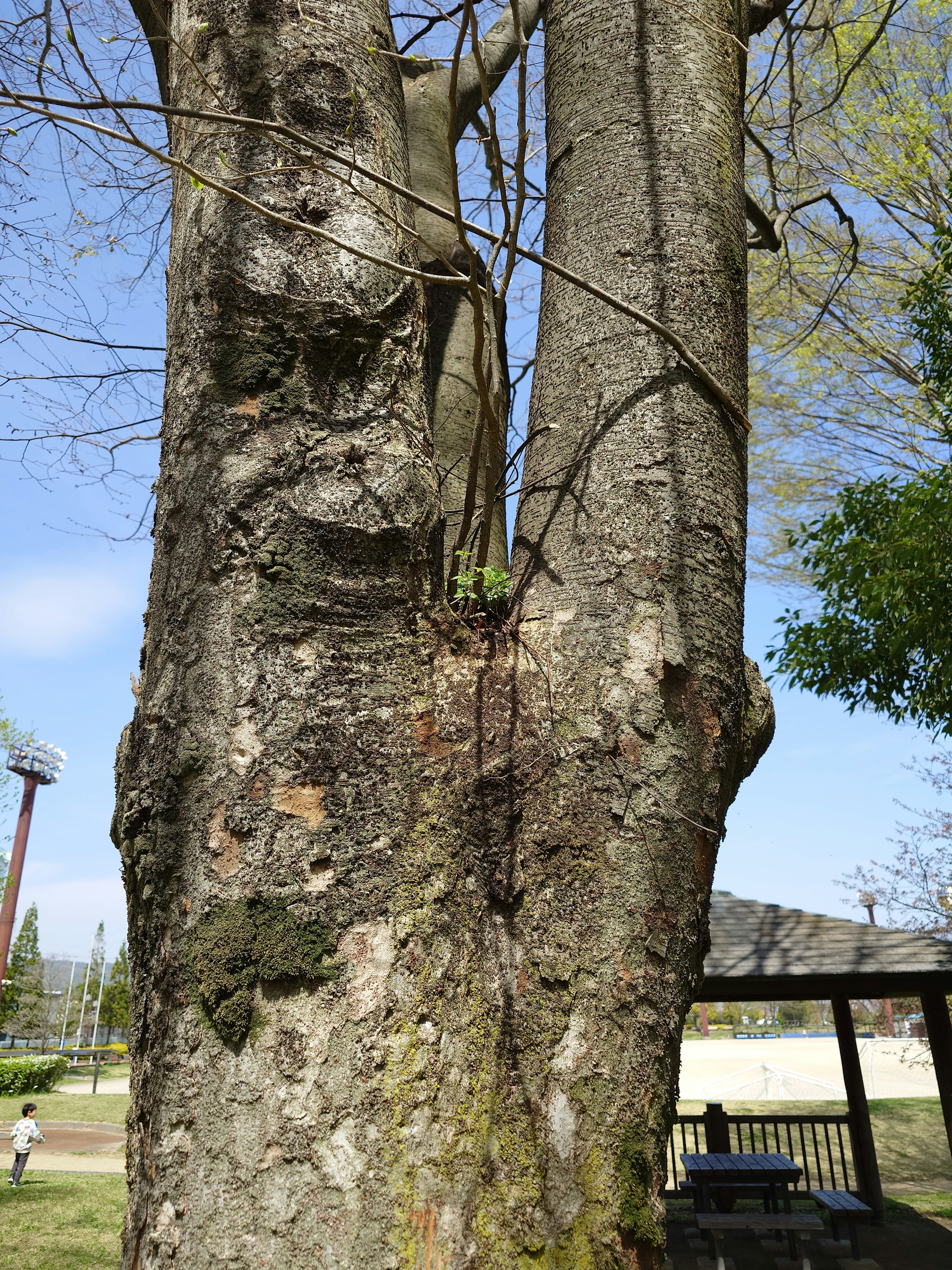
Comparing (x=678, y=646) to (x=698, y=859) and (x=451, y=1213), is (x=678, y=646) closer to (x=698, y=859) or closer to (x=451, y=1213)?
(x=698, y=859)

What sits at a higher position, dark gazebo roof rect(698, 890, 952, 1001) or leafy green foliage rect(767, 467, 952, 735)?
leafy green foliage rect(767, 467, 952, 735)

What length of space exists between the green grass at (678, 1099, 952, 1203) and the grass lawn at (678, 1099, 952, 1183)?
14mm

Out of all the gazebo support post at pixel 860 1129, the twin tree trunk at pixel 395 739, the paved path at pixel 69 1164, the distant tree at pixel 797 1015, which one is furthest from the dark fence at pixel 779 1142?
the distant tree at pixel 797 1015

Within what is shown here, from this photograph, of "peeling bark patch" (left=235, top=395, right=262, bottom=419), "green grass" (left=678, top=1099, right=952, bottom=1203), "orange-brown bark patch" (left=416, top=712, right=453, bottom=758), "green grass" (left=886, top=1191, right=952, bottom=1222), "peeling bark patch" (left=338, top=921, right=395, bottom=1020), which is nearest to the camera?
"peeling bark patch" (left=338, top=921, right=395, bottom=1020)

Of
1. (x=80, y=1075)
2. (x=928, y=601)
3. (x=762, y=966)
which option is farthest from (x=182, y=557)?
(x=80, y=1075)

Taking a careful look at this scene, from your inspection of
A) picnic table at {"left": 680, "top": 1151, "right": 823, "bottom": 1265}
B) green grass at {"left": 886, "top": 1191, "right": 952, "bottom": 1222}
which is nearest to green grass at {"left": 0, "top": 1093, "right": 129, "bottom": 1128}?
picnic table at {"left": 680, "top": 1151, "right": 823, "bottom": 1265}

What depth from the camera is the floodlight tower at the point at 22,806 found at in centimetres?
2606

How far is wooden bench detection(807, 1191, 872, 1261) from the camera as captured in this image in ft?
26.9

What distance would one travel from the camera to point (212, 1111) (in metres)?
1.14

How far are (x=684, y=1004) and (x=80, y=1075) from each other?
35598 millimetres

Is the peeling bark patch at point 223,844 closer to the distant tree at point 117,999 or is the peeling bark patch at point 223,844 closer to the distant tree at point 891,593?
the distant tree at point 891,593

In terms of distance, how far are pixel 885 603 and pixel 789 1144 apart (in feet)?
21.2

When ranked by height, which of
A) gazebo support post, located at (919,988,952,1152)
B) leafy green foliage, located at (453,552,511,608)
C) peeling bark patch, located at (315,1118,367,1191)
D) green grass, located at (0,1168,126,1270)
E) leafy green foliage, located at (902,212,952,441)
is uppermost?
leafy green foliage, located at (902,212,952,441)

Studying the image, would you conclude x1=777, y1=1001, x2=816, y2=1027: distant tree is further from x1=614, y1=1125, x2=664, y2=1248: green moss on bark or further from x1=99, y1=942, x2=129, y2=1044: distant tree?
x1=614, y1=1125, x2=664, y2=1248: green moss on bark
